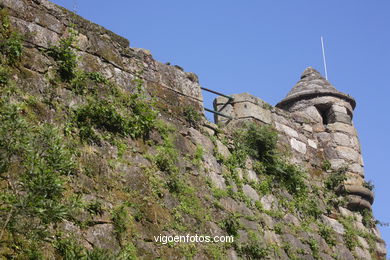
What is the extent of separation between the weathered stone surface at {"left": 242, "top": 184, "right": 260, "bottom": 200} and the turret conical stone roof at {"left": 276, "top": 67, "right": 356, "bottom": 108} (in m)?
3.02

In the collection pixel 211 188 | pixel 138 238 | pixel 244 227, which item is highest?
pixel 211 188

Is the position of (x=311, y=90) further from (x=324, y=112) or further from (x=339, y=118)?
(x=339, y=118)

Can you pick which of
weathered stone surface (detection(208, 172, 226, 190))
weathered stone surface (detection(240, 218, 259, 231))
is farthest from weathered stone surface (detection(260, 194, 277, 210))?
weathered stone surface (detection(208, 172, 226, 190))

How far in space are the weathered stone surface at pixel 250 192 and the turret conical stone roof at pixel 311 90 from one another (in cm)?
302

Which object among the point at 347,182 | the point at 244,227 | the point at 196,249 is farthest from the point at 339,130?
the point at 196,249

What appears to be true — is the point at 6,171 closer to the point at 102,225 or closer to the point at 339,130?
the point at 102,225

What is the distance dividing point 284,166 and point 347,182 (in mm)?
1345

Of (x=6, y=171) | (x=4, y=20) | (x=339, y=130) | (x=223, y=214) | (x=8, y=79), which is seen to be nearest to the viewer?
(x=6, y=171)

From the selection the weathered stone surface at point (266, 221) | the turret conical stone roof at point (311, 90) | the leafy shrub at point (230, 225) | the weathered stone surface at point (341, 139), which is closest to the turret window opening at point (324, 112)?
the turret conical stone roof at point (311, 90)

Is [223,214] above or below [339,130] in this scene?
below

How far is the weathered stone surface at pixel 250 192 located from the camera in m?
7.47

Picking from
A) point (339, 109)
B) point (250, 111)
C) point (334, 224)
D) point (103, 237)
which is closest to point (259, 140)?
point (250, 111)

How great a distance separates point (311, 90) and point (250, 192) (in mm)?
3181

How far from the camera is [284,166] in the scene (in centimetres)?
842
